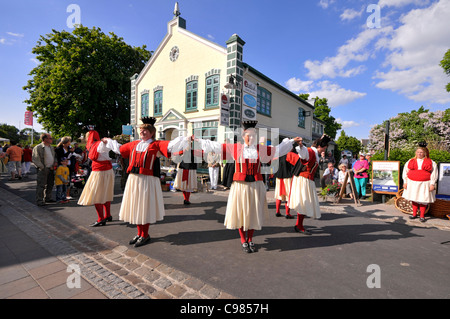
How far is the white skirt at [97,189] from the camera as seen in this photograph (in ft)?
14.9

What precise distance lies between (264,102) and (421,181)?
10.2m

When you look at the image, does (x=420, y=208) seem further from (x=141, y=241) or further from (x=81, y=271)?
(x=81, y=271)

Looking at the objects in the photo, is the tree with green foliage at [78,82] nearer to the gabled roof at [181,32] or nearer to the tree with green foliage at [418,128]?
the gabled roof at [181,32]

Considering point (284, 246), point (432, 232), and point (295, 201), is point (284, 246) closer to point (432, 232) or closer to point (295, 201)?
point (295, 201)

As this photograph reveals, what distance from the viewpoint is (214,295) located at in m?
2.40

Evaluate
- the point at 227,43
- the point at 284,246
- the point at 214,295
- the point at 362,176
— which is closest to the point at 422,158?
the point at 362,176

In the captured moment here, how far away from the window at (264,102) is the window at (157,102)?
280 inches

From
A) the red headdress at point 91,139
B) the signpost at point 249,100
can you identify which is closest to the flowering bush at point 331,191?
the signpost at point 249,100

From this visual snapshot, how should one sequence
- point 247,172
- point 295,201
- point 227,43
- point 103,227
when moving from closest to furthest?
point 247,172
point 295,201
point 103,227
point 227,43

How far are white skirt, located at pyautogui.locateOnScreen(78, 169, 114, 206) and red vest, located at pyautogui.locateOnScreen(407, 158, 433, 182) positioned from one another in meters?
7.96

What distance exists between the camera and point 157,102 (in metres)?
15.5

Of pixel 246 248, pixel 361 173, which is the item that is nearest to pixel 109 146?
pixel 246 248

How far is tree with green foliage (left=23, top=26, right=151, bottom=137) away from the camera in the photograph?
1762 centimetres

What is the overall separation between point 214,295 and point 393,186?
805 centimetres
